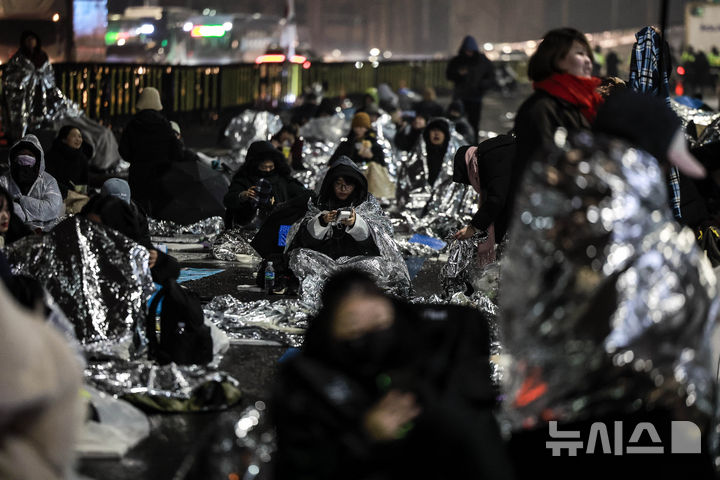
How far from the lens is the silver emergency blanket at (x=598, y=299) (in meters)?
3.47

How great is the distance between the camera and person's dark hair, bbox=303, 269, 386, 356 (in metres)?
3.59

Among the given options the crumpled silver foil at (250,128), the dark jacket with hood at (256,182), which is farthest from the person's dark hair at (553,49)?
the crumpled silver foil at (250,128)

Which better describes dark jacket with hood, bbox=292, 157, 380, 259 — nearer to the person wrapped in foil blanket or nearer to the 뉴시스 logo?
the person wrapped in foil blanket

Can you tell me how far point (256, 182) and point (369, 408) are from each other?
6.94 metres

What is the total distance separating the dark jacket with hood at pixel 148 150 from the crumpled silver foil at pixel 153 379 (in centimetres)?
592

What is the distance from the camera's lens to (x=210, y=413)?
5633 millimetres

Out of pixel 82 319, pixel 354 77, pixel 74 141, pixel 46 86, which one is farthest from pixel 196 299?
pixel 354 77

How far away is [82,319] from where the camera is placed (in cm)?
632

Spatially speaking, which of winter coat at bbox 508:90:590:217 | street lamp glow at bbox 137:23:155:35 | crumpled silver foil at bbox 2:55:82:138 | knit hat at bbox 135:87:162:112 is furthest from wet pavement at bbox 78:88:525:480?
street lamp glow at bbox 137:23:155:35

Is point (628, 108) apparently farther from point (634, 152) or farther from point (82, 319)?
point (82, 319)

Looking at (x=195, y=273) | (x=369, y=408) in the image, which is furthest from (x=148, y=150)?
(x=369, y=408)

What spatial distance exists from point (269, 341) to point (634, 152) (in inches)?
147

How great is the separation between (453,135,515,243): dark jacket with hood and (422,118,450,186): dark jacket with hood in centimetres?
597

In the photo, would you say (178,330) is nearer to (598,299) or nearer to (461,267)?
(461,267)
